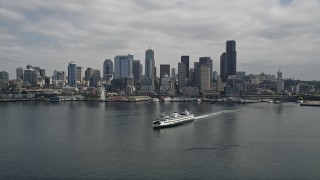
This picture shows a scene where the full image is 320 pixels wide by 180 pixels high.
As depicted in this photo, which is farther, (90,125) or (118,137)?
(90,125)


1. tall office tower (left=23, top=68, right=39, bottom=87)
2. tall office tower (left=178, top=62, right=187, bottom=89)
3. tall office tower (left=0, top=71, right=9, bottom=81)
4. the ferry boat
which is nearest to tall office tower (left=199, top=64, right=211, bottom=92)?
tall office tower (left=178, top=62, right=187, bottom=89)

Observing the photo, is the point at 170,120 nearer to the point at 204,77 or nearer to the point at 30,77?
the point at 204,77

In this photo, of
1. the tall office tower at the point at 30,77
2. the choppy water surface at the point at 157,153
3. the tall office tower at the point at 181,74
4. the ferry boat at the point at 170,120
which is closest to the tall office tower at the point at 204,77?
the tall office tower at the point at 181,74

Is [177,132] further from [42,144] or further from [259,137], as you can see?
[42,144]

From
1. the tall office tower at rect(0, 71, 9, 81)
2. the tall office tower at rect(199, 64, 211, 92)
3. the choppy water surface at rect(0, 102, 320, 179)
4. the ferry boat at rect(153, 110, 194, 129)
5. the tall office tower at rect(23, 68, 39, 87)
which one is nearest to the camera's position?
the choppy water surface at rect(0, 102, 320, 179)

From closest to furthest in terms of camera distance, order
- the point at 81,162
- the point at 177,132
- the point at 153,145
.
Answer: the point at 81,162
the point at 153,145
the point at 177,132

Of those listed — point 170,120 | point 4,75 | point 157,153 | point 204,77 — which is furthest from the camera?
point 4,75

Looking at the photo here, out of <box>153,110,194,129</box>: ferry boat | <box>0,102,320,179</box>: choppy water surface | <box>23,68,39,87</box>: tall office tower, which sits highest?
<box>23,68,39,87</box>: tall office tower

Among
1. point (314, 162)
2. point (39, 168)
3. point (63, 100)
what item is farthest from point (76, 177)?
point (63, 100)

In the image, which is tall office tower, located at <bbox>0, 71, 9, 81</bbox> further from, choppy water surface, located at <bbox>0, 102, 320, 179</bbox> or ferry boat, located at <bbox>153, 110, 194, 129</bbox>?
ferry boat, located at <bbox>153, 110, 194, 129</bbox>

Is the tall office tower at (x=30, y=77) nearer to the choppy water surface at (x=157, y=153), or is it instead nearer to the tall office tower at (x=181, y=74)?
the tall office tower at (x=181, y=74)

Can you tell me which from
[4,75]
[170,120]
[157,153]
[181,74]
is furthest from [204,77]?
[157,153]
